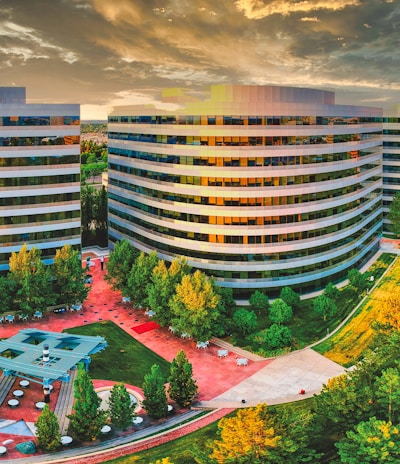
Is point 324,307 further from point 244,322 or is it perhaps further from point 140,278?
point 140,278

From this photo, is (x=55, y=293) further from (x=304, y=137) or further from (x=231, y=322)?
(x=304, y=137)

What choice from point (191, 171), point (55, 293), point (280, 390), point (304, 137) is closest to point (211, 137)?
point (191, 171)

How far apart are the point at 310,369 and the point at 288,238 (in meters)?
23.5

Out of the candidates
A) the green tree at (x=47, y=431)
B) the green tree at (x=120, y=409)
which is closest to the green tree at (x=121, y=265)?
the green tree at (x=120, y=409)

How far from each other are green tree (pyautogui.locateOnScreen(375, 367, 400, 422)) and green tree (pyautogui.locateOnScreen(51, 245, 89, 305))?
4508 centimetres

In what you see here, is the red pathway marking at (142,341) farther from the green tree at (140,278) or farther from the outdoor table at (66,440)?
the green tree at (140,278)

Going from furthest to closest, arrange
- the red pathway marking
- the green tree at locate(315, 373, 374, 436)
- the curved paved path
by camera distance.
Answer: the red pathway marking → the curved paved path → the green tree at locate(315, 373, 374, 436)

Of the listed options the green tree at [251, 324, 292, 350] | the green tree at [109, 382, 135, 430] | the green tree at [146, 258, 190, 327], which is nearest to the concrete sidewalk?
the green tree at [251, 324, 292, 350]

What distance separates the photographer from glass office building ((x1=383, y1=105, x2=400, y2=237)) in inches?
4510

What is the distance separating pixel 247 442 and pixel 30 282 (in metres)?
42.8

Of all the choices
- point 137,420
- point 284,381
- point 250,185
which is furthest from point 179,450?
point 250,185

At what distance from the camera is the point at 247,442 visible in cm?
3547

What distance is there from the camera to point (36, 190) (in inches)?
2970

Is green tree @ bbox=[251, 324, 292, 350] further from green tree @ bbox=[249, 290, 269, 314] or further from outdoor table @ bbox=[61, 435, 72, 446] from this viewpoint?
outdoor table @ bbox=[61, 435, 72, 446]
